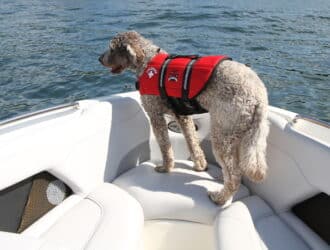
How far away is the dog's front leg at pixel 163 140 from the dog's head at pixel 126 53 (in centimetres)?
51

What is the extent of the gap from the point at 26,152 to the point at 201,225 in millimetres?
1361

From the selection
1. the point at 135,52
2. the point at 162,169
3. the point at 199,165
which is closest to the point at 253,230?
the point at 199,165

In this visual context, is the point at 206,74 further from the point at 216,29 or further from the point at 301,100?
the point at 216,29

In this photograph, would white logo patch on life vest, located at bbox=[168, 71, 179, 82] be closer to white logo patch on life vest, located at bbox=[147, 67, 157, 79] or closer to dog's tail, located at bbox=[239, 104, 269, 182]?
white logo patch on life vest, located at bbox=[147, 67, 157, 79]

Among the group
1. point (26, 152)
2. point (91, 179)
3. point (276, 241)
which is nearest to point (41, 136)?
point (26, 152)

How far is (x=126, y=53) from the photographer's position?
12.5 feet

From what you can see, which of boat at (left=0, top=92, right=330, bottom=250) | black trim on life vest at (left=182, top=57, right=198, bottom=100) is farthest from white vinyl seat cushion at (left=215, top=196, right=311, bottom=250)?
black trim on life vest at (left=182, top=57, right=198, bottom=100)

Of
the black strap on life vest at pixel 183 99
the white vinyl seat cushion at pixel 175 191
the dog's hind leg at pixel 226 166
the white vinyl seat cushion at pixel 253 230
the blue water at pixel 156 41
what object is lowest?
the blue water at pixel 156 41

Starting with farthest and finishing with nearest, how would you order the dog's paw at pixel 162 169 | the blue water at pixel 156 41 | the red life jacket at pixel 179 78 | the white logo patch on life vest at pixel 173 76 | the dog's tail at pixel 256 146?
the blue water at pixel 156 41
the dog's paw at pixel 162 169
the white logo patch on life vest at pixel 173 76
the red life jacket at pixel 179 78
the dog's tail at pixel 256 146

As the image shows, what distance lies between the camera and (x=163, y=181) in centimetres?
355

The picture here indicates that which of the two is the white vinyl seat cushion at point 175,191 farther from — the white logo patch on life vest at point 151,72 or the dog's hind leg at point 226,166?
the white logo patch on life vest at point 151,72

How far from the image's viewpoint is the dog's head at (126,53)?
12.4 feet

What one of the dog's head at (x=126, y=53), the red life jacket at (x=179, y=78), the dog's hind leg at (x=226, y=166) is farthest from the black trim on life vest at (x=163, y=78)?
the dog's hind leg at (x=226, y=166)

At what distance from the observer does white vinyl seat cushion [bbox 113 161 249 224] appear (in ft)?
10.6
